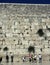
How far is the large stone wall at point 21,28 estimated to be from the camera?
38844 millimetres

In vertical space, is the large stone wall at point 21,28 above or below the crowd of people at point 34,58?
above

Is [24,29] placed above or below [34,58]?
above

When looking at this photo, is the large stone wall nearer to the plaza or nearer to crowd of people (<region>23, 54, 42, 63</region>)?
the plaza

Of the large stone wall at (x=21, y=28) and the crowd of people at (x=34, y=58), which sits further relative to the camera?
the large stone wall at (x=21, y=28)

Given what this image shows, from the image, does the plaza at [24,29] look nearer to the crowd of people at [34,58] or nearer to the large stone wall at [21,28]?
the large stone wall at [21,28]

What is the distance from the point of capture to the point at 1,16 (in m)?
39.0

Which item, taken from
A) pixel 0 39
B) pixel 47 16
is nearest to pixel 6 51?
pixel 0 39

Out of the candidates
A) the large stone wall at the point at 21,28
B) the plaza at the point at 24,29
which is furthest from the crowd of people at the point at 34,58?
the large stone wall at the point at 21,28

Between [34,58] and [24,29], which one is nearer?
[34,58]

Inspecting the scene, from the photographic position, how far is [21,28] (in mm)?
39000

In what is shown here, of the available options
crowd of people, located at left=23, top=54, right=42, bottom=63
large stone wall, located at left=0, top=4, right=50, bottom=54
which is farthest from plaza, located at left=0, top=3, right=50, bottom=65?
crowd of people, located at left=23, top=54, right=42, bottom=63

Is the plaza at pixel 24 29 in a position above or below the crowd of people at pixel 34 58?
above

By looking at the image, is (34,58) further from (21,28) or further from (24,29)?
(21,28)

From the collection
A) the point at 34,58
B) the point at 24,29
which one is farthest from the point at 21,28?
the point at 34,58
